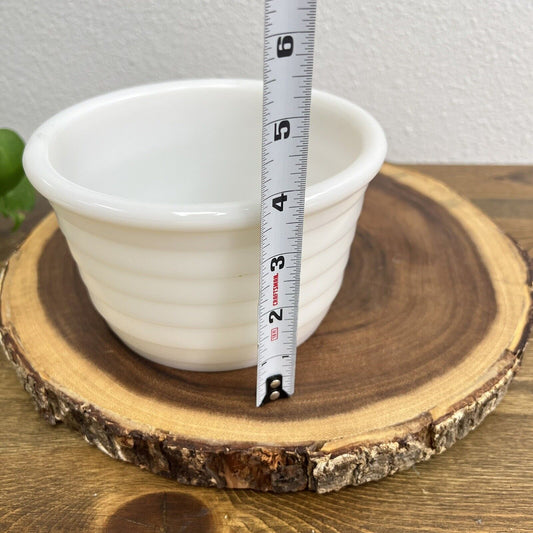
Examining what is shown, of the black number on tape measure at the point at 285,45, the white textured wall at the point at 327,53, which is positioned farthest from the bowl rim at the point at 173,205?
the white textured wall at the point at 327,53

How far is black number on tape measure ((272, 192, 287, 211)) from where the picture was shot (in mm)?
551

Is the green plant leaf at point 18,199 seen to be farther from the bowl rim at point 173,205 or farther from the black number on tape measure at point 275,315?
the black number on tape measure at point 275,315

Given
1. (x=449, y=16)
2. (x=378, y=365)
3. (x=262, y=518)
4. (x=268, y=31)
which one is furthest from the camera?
(x=449, y=16)

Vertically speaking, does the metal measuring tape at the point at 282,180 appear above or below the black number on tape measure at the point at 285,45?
below

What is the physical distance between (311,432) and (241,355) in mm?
125

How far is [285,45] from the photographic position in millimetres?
487

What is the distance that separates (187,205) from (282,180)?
9 cm

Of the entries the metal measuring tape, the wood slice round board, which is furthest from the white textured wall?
the metal measuring tape

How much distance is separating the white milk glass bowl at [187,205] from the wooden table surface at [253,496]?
145mm

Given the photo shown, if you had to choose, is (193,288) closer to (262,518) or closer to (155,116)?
→ (262,518)

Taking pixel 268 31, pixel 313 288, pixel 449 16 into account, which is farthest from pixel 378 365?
pixel 449 16

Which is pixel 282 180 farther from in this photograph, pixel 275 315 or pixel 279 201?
pixel 275 315

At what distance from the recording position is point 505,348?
0.73 m

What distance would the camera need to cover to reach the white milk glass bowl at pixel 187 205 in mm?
584
